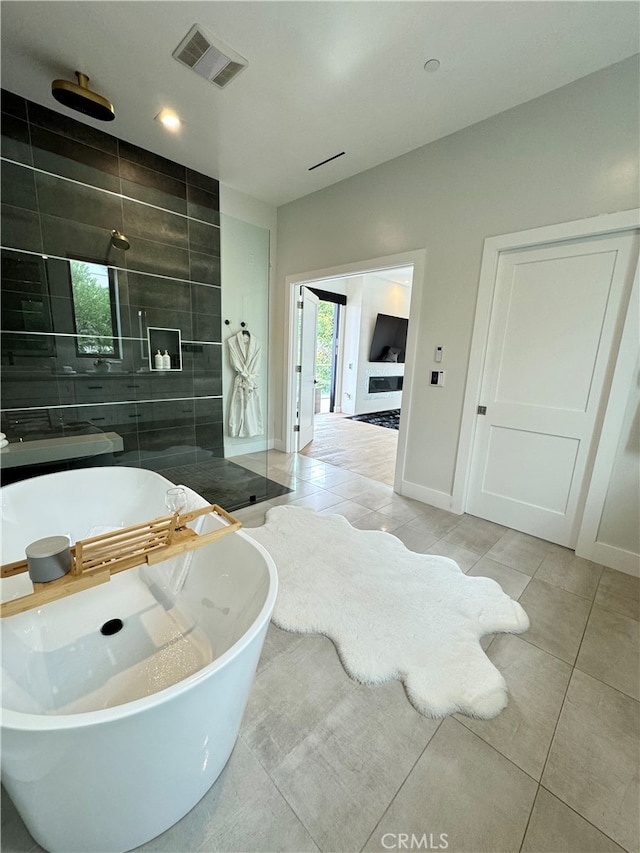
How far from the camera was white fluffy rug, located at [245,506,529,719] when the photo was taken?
1407 millimetres

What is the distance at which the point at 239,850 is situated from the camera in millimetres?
913

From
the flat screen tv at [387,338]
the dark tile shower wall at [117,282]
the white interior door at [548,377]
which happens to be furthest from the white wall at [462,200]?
the flat screen tv at [387,338]

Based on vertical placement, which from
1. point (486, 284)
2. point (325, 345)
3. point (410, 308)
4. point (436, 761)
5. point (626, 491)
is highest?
point (486, 284)

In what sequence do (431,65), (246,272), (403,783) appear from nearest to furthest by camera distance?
(403,783)
(431,65)
(246,272)

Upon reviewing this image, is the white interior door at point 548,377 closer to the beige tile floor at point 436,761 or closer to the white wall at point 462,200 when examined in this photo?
the white wall at point 462,200

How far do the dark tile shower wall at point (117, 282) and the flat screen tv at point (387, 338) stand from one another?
4395 millimetres

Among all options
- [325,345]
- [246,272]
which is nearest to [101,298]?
[246,272]

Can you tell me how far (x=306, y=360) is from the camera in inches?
178

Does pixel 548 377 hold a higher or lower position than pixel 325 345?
lower

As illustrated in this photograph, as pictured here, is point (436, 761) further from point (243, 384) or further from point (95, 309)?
point (95, 309)

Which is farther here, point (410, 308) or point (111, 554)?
point (410, 308)

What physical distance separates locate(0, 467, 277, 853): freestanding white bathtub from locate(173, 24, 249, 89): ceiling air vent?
2549 millimetres

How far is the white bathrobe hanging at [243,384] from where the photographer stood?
398 cm

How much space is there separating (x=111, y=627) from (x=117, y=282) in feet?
9.47
